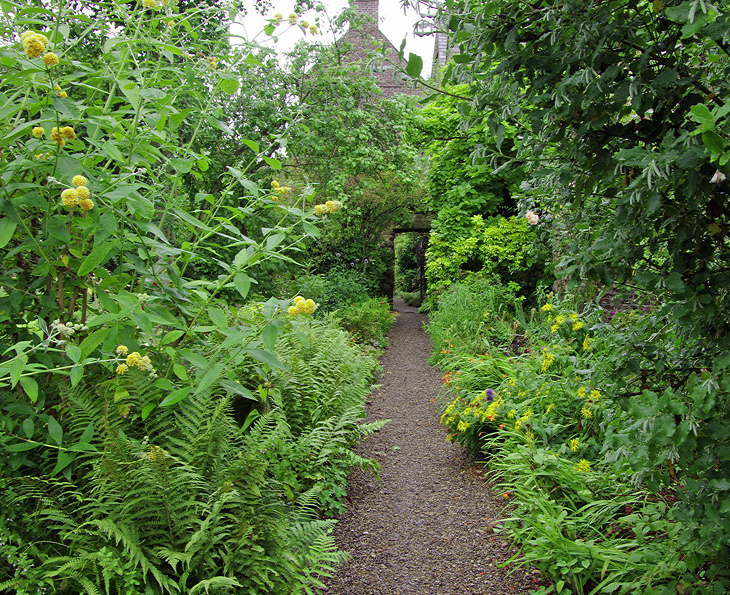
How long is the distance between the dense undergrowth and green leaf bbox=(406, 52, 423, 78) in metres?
1.12

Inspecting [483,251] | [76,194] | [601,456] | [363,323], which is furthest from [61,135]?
[483,251]

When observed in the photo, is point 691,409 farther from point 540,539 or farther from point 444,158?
point 444,158

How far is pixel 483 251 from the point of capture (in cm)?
962

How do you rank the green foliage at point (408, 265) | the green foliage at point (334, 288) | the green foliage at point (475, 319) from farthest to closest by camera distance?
the green foliage at point (408, 265) < the green foliage at point (334, 288) < the green foliage at point (475, 319)

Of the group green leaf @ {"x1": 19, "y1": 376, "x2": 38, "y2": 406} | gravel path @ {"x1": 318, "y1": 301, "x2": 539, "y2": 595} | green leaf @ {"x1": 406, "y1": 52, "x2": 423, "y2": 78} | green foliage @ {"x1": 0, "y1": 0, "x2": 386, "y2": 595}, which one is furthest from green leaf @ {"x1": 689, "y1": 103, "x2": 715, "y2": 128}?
gravel path @ {"x1": 318, "y1": 301, "x2": 539, "y2": 595}

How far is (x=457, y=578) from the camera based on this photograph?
9.09 ft

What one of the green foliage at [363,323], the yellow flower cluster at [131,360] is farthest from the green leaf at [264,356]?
the green foliage at [363,323]

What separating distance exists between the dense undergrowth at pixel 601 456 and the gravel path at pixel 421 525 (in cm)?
19

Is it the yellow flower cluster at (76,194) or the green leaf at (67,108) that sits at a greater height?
the green leaf at (67,108)

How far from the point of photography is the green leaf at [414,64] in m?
1.43

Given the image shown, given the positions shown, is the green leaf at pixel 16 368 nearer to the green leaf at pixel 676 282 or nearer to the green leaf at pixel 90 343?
the green leaf at pixel 90 343

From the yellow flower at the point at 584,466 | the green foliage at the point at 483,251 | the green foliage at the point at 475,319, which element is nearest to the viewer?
the yellow flower at the point at 584,466

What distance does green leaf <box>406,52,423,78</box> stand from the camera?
4.70 feet

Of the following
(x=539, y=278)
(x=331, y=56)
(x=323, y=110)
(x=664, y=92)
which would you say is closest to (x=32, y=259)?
(x=664, y=92)
